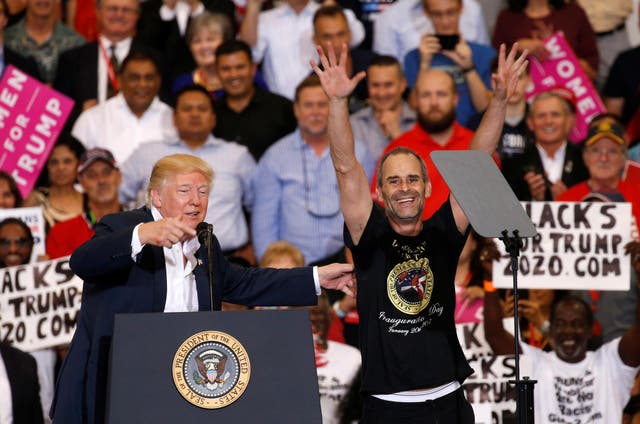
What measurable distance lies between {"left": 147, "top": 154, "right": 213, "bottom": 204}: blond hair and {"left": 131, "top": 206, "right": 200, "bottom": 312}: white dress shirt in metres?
0.14

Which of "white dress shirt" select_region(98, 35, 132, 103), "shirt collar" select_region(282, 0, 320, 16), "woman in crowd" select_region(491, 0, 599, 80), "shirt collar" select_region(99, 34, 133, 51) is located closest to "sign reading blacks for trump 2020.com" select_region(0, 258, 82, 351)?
"white dress shirt" select_region(98, 35, 132, 103)

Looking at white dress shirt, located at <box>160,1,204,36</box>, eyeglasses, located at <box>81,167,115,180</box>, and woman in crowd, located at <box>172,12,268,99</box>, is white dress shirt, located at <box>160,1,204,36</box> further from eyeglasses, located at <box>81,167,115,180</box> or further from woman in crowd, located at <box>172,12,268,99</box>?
eyeglasses, located at <box>81,167,115,180</box>

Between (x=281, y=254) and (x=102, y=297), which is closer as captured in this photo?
(x=102, y=297)

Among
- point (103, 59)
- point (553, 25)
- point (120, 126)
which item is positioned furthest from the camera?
point (553, 25)

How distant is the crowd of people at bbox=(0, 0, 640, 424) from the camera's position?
24.8ft

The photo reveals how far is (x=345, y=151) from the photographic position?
5.29 meters

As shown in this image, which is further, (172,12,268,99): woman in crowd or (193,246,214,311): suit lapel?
(172,12,268,99): woman in crowd

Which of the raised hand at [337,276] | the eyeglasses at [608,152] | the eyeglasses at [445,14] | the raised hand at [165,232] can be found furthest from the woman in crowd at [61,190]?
the raised hand at [165,232]

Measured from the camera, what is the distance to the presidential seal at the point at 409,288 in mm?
5238

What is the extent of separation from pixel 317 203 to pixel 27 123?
214 centimetres

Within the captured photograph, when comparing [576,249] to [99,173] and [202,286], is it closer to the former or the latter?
[99,173]

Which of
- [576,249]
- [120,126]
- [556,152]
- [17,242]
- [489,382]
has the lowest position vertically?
[489,382]

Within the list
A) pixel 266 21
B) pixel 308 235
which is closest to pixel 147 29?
pixel 266 21

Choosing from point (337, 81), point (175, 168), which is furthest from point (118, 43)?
point (175, 168)
